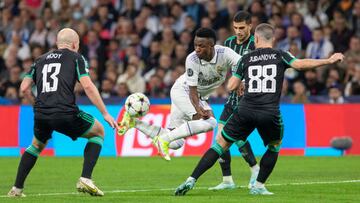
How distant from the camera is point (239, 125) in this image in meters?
12.6

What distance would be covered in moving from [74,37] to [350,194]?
13.5 ft

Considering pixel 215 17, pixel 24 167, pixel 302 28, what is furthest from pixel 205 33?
pixel 215 17

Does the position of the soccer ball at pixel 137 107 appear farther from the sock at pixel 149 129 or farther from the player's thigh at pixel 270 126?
the player's thigh at pixel 270 126

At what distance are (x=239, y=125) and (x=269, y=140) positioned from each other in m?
0.47

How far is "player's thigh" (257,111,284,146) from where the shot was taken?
12398 millimetres

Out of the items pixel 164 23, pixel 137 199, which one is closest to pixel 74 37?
pixel 137 199

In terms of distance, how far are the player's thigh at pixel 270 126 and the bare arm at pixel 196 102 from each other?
1554 mm

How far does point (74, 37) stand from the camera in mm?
12711

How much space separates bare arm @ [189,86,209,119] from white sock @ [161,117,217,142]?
97 millimetres

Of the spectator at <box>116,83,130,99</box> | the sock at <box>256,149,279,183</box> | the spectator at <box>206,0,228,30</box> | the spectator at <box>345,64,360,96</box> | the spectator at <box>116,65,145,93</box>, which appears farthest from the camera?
the spectator at <box>206,0,228,30</box>

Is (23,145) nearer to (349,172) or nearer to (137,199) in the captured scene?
(349,172)

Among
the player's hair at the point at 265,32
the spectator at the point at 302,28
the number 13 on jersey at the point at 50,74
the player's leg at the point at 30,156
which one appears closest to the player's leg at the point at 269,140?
the player's hair at the point at 265,32

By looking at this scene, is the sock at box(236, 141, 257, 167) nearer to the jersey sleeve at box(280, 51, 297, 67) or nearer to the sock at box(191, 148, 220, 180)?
the sock at box(191, 148, 220, 180)

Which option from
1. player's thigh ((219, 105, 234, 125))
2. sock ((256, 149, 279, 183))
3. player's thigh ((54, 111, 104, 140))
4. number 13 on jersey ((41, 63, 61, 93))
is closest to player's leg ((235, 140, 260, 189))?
player's thigh ((219, 105, 234, 125))
